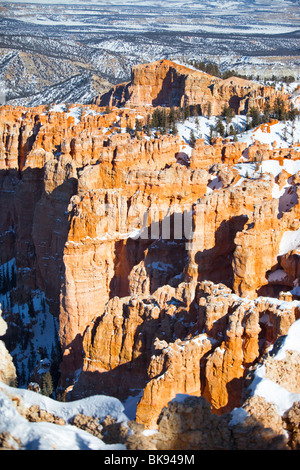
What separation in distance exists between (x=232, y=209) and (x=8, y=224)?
28.3m

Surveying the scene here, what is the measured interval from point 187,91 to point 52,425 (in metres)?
58.2

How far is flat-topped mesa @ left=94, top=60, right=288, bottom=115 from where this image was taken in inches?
2698

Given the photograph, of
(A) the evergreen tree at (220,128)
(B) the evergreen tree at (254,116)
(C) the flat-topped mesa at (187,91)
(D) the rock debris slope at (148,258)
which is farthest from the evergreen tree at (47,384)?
(C) the flat-topped mesa at (187,91)

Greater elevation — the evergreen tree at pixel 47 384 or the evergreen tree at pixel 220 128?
the evergreen tree at pixel 220 128

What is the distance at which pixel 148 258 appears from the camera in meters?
37.2

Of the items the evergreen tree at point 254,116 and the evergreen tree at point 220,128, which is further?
the evergreen tree at point 254,116

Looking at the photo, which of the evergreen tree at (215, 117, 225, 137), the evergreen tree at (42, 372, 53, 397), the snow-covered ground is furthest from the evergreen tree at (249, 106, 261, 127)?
the snow-covered ground

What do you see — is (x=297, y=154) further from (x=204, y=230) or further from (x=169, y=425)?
(x=169, y=425)

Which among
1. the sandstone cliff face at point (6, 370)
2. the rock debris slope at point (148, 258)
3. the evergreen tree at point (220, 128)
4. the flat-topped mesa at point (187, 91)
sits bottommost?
the sandstone cliff face at point (6, 370)

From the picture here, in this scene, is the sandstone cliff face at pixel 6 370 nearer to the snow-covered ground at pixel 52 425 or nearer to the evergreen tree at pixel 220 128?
the snow-covered ground at pixel 52 425

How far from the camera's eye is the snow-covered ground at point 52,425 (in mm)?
13867

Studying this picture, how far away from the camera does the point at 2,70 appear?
155625 millimetres

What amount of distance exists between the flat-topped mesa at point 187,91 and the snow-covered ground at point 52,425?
50.4 m
